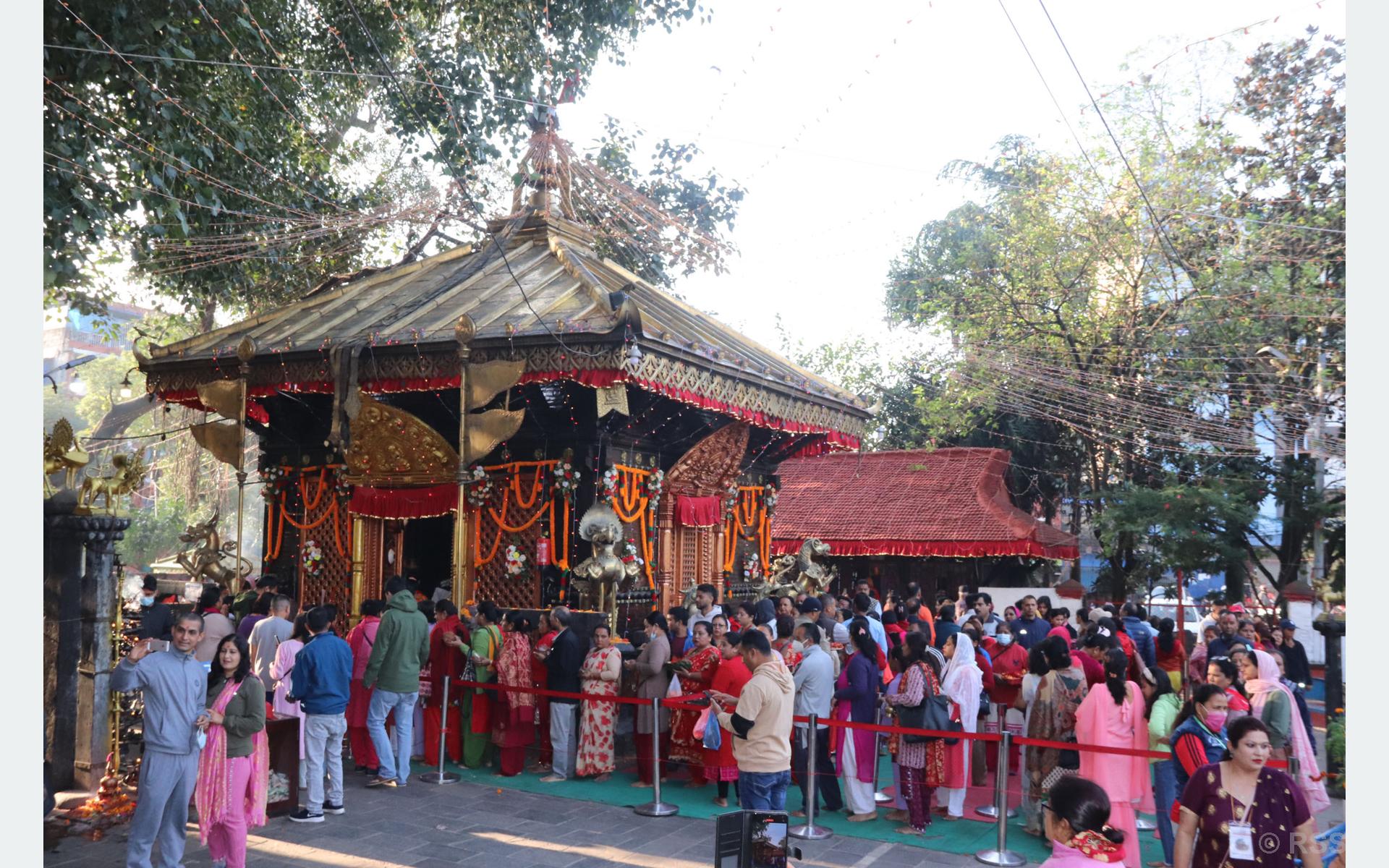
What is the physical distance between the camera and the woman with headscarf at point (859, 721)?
28.6ft

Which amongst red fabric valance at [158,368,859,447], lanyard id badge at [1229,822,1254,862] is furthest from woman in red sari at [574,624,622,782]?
lanyard id badge at [1229,822,1254,862]

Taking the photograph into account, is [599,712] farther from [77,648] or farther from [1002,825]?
[77,648]

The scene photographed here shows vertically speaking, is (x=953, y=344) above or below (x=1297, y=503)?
above

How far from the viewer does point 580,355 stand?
11.5m

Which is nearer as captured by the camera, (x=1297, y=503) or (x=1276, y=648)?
(x=1276, y=648)

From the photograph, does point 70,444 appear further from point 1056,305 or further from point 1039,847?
point 1056,305

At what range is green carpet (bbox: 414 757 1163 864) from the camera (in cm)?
816

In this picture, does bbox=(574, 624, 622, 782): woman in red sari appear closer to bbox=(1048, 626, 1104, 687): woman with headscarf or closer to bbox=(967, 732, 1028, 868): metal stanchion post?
bbox=(967, 732, 1028, 868): metal stanchion post

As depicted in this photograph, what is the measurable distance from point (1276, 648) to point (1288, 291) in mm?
7721

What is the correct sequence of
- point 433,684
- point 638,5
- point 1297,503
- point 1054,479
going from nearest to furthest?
1. point 433,684
2. point 638,5
3. point 1297,503
4. point 1054,479

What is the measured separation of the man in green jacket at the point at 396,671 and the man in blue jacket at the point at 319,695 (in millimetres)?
767

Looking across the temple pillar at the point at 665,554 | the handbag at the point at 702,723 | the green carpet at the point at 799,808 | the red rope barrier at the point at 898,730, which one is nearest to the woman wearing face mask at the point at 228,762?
the red rope barrier at the point at 898,730

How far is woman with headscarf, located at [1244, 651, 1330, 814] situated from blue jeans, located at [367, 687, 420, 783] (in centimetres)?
656

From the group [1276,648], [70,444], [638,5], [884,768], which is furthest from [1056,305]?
[70,444]
